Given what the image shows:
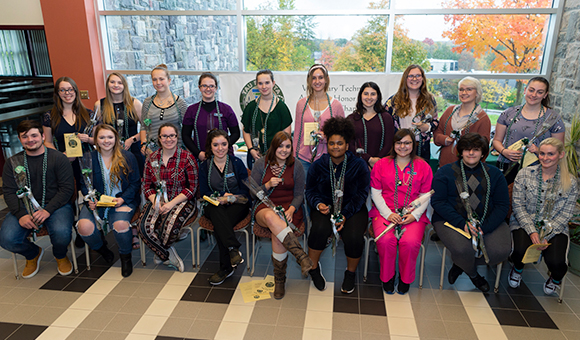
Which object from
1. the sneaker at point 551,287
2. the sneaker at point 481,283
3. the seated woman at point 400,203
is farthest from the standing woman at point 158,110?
the sneaker at point 551,287

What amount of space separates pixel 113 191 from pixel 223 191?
962 millimetres

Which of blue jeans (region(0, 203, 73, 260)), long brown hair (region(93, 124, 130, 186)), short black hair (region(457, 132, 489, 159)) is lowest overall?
blue jeans (region(0, 203, 73, 260))

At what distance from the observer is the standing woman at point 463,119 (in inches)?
125

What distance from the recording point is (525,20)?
4.49m

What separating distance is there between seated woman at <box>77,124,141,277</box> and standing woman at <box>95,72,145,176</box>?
33 centimetres

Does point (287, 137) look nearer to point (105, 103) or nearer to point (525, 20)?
point (105, 103)

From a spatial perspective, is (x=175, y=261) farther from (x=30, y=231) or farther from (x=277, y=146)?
(x=277, y=146)

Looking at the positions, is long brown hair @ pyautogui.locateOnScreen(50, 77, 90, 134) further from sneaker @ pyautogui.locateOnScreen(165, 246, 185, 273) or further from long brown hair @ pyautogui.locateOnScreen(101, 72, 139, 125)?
sneaker @ pyautogui.locateOnScreen(165, 246, 185, 273)

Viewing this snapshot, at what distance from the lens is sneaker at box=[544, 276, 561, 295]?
112 inches

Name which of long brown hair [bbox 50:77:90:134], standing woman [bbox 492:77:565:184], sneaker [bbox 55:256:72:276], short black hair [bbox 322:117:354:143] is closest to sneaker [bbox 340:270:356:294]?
short black hair [bbox 322:117:354:143]

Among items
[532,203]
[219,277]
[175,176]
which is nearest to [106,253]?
[175,176]

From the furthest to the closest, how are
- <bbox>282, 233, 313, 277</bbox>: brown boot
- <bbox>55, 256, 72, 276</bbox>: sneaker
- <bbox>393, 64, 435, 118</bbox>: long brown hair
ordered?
<bbox>393, 64, 435, 118</bbox>: long brown hair → <bbox>55, 256, 72, 276</bbox>: sneaker → <bbox>282, 233, 313, 277</bbox>: brown boot

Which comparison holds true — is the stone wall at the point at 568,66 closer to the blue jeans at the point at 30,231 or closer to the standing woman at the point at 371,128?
the standing woman at the point at 371,128

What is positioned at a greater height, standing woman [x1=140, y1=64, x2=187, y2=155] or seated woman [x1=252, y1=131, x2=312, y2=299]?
standing woman [x1=140, y1=64, x2=187, y2=155]
